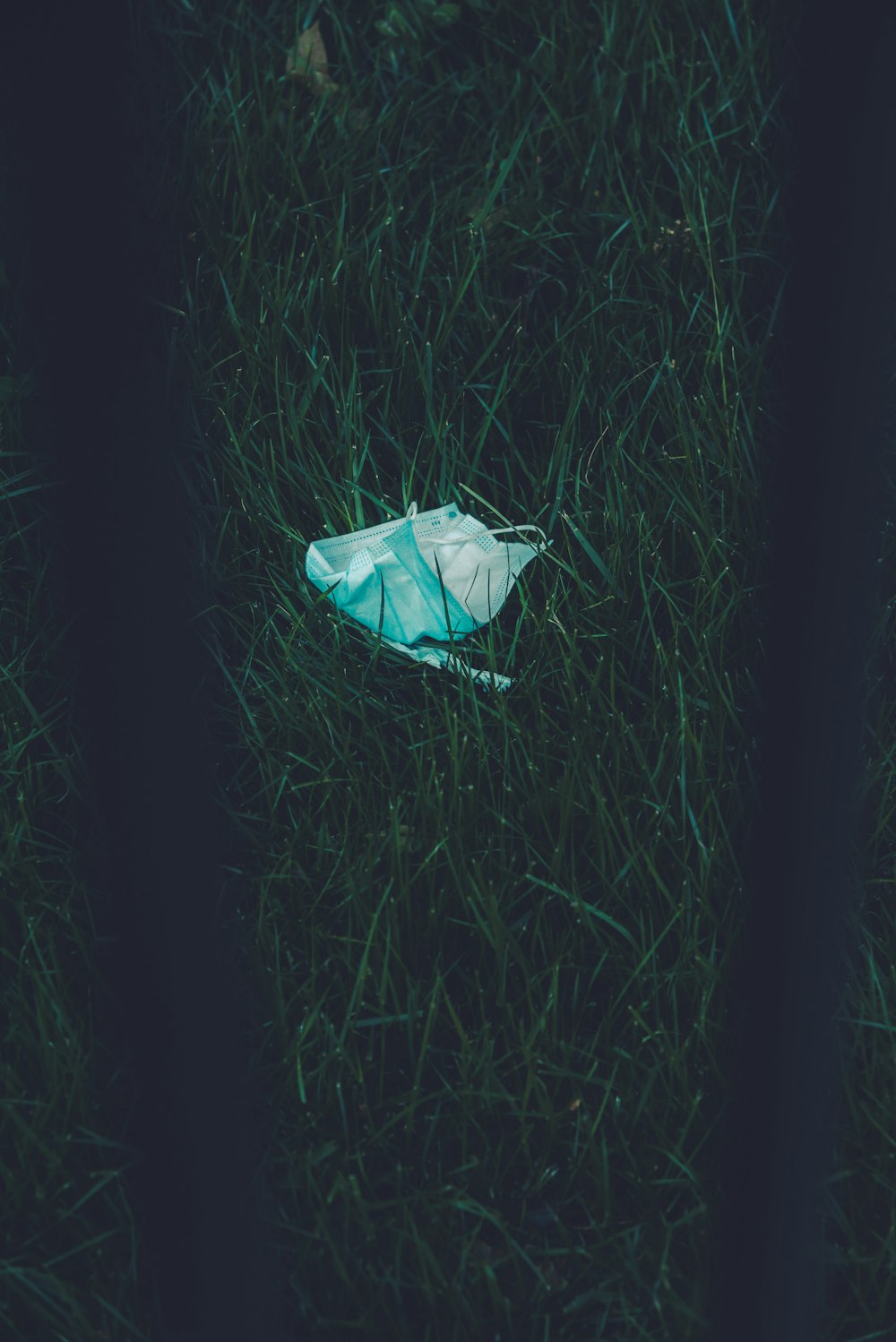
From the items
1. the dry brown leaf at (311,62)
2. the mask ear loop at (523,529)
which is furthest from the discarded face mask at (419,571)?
the dry brown leaf at (311,62)

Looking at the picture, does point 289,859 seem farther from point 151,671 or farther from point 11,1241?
point 151,671

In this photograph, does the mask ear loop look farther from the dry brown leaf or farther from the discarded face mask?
the dry brown leaf

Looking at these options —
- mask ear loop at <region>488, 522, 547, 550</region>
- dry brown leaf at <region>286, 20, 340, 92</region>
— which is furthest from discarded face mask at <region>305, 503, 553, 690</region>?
dry brown leaf at <region>286, 20, 340, 92</region>

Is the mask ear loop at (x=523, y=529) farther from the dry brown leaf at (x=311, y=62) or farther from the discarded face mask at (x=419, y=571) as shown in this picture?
the dry brown leaf at (x=311, y=62)

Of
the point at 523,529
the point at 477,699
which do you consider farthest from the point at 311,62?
the point at 477,699

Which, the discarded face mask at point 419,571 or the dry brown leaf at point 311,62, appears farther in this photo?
the dry brown leaf at point 311,62
